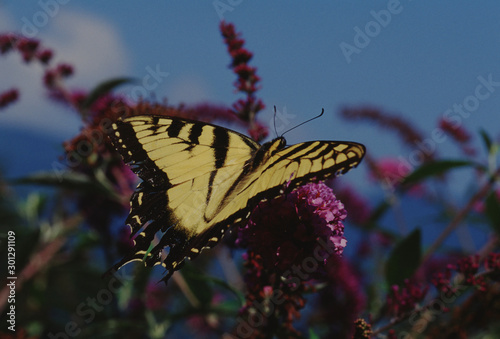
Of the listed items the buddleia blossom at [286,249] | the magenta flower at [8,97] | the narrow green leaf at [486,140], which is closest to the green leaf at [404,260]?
the buddleia blossom at [286,249]

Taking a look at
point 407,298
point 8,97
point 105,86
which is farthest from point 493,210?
point 8,97

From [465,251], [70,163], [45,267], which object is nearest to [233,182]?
[70,163]

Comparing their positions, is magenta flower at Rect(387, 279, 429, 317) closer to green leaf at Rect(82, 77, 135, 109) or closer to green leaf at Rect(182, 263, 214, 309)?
green leaf at Rect(182, 263, 214, 309)

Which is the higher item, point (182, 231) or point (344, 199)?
point (182, 231)

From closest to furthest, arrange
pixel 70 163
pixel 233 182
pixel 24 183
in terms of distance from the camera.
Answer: pixel 233 182 → pixel 24 183 → pixel 70 163

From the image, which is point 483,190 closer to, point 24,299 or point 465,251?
point 465,251

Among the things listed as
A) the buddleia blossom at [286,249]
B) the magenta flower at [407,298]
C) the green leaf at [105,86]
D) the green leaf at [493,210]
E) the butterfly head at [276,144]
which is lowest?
the green leaf at [493,210]

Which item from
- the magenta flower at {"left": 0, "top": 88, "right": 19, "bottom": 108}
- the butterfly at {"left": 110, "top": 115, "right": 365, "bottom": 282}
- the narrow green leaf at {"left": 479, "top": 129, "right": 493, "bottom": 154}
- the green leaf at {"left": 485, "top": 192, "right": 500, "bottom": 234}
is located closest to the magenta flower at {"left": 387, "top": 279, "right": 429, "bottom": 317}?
the butterfly at {"left": 110, "top": 115, "right": 365, "bottom": 282}

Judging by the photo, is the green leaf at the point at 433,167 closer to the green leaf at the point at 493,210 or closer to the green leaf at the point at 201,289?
the green leaf at the point at 493,210
